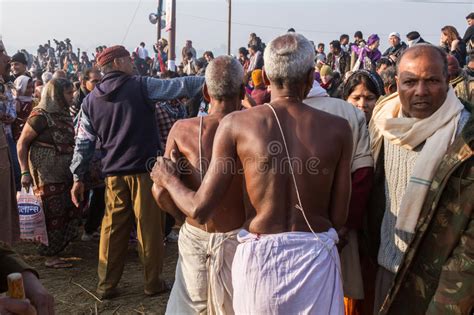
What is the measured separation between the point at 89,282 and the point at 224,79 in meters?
3.14

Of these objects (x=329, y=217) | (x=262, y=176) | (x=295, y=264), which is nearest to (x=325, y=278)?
(x=295, y=264)

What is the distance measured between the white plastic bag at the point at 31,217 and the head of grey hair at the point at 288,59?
3.95 m

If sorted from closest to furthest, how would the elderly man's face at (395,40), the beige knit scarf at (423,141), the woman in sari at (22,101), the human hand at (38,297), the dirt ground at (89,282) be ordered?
the human hand at (38,297), the beige knit scarf at (423,141), the dirt ground at (89,282), the woman in sari at (22,101), the elderly man's face at (395,40)

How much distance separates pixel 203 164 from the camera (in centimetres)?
284

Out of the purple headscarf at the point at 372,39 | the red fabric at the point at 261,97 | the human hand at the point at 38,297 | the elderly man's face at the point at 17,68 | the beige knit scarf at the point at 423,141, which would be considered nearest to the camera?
the human hand at the point at 38,297

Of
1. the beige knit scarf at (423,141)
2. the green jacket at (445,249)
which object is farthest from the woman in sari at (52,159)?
the green jacket at (445,249)

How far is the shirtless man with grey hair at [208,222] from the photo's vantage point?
107 inches

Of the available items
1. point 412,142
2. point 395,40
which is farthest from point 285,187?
point 395,40

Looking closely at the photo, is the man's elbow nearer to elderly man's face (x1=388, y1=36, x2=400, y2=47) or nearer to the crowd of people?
the crowd of people

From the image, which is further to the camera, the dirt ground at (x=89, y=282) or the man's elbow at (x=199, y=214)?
the dirt ground at (x=89, y=282)

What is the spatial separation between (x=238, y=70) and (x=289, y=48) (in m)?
0.67

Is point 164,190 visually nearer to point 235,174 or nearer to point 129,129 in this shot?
point 235,174

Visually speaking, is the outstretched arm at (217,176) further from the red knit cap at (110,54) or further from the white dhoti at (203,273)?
the red knit cap at (110,54)

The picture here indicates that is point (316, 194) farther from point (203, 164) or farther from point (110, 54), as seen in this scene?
point (110, 54)
